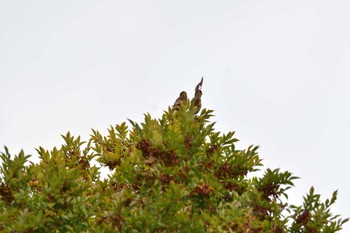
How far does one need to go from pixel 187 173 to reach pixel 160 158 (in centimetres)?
52

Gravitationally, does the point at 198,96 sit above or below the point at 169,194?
above

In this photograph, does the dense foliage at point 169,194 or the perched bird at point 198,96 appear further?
the perched bird at point 198,96

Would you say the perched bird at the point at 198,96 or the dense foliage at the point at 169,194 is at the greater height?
the perched bird at the point at 198,96

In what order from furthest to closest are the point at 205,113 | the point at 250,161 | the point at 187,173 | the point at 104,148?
1. the point at 104,148
2. the point at 205,113
3. the point at 250,161
4. the point at 187,173

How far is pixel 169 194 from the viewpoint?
9281 millimetres

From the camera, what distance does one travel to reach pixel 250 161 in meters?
11.1

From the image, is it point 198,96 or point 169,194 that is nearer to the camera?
point 169,194

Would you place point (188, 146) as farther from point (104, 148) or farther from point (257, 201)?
point (104, 148)

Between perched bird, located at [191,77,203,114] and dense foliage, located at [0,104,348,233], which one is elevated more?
perched bird, located at [191,77,203,114]

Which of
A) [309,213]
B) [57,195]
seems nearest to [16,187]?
[57,195]

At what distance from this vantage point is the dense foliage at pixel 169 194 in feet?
30.7

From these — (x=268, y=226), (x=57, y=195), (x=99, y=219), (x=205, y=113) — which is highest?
(x=205, y=113)

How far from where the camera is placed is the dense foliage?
937 cm

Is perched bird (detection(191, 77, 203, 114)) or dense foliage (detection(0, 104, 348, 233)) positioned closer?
dense foliage (detection(0, 104, 348, 233))
